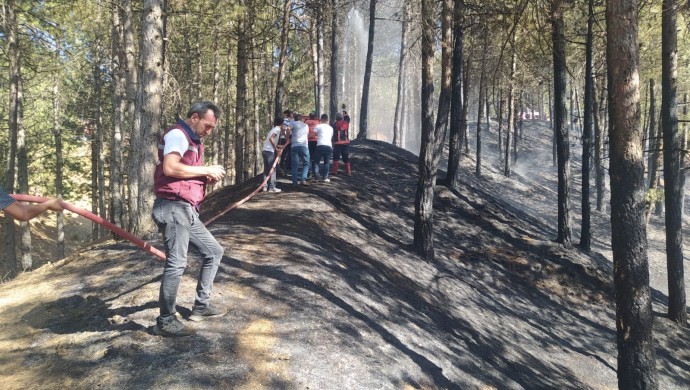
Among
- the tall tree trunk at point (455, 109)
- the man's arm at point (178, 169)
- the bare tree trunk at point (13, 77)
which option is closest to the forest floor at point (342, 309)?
the tall tree trunk at point (455, 109)

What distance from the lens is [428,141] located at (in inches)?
387

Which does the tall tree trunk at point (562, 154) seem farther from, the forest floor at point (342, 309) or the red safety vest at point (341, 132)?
the red safety vest at point (341, 132)

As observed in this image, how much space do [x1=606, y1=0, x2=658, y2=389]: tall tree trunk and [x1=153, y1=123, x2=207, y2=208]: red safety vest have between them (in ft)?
16.2

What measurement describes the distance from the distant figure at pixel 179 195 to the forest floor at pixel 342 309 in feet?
1.35

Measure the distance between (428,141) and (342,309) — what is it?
5.07 meters

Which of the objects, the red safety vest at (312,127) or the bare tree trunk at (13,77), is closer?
the red safety vest at (312,127)

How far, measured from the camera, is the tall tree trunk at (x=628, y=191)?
5.64 meters

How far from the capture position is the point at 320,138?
1245cm

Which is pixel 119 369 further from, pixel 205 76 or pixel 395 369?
pixel 205 76

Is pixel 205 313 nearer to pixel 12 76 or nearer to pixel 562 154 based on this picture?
pixel 562 154

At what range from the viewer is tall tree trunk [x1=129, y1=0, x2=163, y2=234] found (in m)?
8.19

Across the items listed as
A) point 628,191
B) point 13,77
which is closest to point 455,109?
point 628,191

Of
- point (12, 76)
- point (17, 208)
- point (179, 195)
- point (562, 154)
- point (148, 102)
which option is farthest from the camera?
point (12, 76)

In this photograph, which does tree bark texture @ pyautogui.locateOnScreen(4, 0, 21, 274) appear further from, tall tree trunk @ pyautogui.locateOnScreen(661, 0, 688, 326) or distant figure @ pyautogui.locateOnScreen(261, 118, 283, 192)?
tall tree trunk @ pyautogui.locateOnScreen(661, 0, 688, 326)
